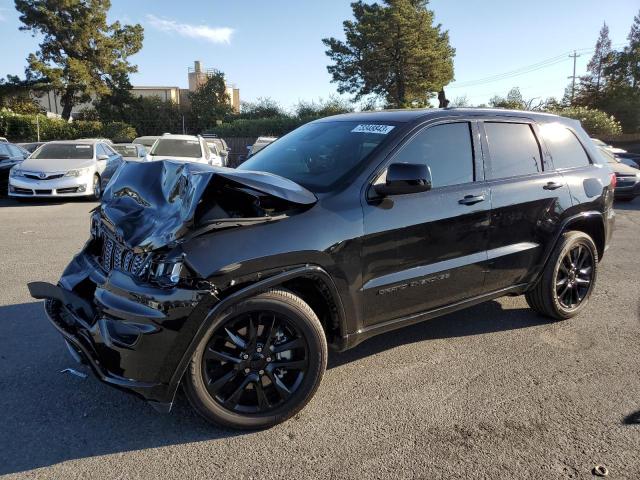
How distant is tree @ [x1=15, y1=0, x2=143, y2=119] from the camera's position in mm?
40125

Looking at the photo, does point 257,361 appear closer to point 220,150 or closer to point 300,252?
point 300,252

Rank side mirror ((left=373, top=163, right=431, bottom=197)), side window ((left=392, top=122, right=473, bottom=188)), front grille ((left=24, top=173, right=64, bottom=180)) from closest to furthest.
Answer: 1. side mirror ((left=373, top=163, right=431, bottom=197))
2. side window ((left=392, top=122, right=473, bottom=188))
3. front grille ((left=24, top=173, right=64, bottom=180))

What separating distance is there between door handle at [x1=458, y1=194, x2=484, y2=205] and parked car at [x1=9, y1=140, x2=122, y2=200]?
9587mm

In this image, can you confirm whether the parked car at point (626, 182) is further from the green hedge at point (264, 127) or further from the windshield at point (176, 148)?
the green hedge at point (264, 127)

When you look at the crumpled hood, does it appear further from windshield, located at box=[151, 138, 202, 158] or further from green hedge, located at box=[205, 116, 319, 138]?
green hedge, located at box=[205, 116, 319, 138]

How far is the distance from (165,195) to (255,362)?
109cm

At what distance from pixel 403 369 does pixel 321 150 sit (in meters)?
1.71

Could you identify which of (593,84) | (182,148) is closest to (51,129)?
(182,148)

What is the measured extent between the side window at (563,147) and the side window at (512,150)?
219 millimetres

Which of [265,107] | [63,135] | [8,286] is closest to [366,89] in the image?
[265,107]

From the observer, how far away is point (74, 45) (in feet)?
135

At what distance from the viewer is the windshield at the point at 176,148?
14336mm

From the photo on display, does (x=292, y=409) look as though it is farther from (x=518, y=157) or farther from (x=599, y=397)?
(x=518, y=157)

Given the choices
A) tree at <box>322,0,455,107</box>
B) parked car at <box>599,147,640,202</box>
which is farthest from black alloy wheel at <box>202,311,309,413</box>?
tree at <box>322,0,455,107</box>
